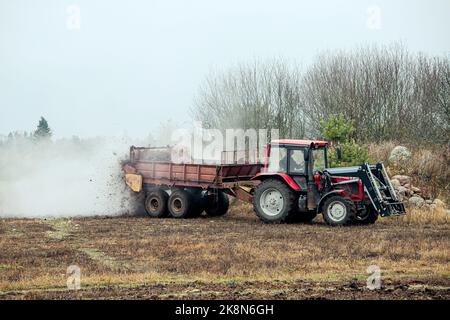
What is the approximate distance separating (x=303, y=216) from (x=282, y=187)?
1.40 m

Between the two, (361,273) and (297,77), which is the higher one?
(297,77)

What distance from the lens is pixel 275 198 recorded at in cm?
2073

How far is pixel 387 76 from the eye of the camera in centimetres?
3631

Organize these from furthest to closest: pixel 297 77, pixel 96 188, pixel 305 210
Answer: pixel 297 77, pixel 96 188, pixel 305 210

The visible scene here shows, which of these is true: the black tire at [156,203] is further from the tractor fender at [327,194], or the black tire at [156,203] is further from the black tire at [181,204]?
the tractor fender at [327,194]

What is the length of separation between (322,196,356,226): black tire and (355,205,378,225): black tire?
0.68 m

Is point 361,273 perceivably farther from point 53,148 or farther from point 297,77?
point 297,77

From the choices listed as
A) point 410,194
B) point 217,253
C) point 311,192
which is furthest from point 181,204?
point 217,253

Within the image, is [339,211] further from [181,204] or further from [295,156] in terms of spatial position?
[181,204]

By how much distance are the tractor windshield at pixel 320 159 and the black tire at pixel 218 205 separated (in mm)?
4371

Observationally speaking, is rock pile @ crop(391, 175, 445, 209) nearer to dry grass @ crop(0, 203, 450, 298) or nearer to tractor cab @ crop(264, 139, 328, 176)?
dry grass @ crop(0, 203, 450, 298)

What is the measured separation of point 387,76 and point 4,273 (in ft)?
89.1

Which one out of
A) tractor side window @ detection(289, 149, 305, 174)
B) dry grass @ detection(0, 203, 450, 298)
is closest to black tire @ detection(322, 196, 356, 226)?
dry grass @ detection(0, 203, 450, 298)
